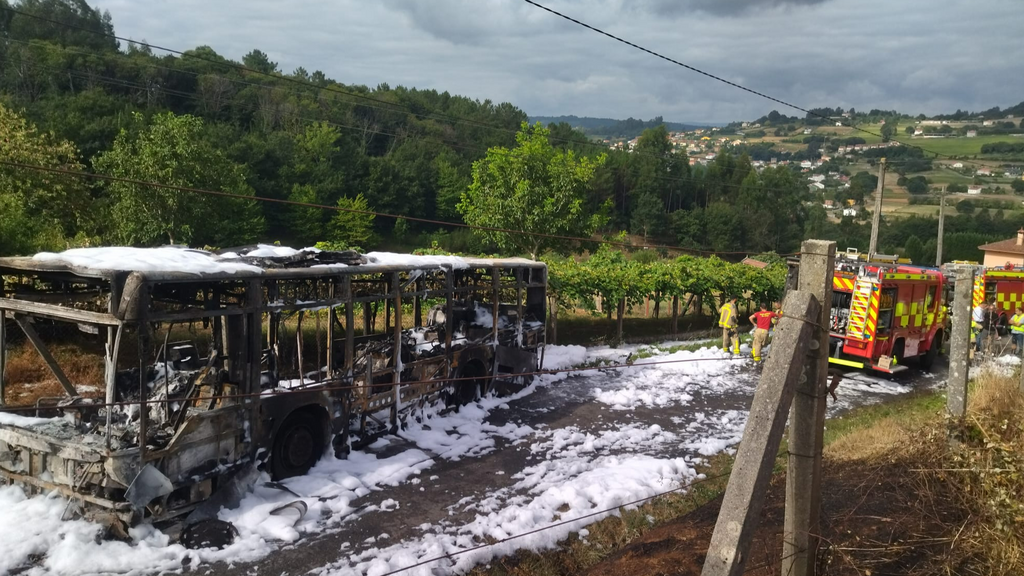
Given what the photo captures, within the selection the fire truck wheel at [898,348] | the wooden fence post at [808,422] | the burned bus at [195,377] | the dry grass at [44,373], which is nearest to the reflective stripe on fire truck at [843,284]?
the fire truck wheel at [898,348]

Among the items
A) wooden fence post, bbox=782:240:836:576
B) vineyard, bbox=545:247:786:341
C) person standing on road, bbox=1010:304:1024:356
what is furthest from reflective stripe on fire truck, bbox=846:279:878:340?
wooden fence post, bbox=782:240:836:576

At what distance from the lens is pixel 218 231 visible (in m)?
43.3

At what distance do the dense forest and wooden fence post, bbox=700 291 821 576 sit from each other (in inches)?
591

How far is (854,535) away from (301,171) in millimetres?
61994

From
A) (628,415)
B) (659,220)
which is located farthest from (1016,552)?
(659,220)

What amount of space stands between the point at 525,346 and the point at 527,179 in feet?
31.5

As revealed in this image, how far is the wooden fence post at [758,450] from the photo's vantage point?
3.48m

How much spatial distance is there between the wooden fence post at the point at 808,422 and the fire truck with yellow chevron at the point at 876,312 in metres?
12.5

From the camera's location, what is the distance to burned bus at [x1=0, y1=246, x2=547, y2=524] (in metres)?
6.86

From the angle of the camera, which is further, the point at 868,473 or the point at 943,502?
the point at 868,473

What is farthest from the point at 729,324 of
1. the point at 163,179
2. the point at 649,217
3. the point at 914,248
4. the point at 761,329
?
the point at 649,217

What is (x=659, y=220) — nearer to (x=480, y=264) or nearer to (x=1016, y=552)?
(x=480, y=264)

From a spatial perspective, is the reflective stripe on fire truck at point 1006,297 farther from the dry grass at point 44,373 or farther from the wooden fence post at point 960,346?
the dry grass at point 44,373

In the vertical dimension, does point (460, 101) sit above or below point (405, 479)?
above
